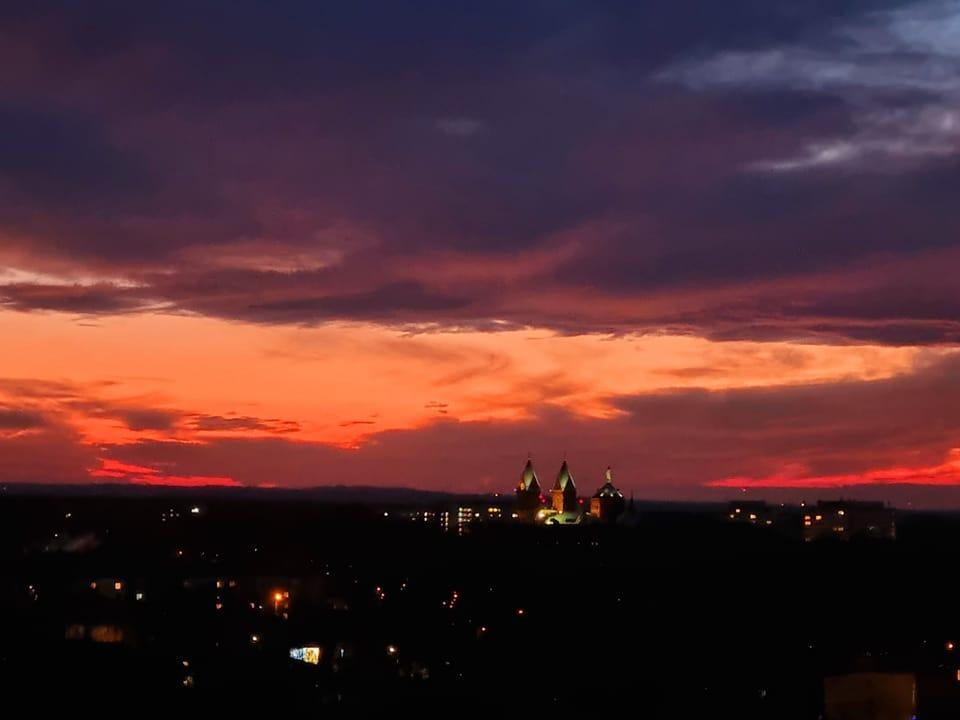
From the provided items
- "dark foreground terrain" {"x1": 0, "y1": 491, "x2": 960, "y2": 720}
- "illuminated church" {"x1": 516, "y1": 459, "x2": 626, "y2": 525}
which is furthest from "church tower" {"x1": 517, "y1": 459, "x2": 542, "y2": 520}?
"dark foreground terrain" {"x1": 0, "y1": 491, "x2": 960, "y2": 720}

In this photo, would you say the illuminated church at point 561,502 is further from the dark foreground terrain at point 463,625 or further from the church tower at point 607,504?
the dark foreground terrain at point 463,625

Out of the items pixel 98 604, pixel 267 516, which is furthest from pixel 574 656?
pixel 267 516

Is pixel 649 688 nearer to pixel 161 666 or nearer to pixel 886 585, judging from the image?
pixel 161 666

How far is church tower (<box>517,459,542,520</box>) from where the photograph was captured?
182m

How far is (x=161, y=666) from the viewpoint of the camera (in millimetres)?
36969

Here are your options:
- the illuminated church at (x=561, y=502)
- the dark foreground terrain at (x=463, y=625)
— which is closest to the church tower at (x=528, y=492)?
the illuminated church at (x=561, y=502)

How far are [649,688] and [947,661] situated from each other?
16.1 metres

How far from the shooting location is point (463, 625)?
58.1 m

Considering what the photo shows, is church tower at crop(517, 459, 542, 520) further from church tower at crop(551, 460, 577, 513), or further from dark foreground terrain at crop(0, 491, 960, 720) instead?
dark foreground terrain at crop(0, 491, 960, 720)

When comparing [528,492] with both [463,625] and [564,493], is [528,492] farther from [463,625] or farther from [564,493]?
[463,625]

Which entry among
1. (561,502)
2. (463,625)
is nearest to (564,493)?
(561,502)

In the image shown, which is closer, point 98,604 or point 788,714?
point 788,714

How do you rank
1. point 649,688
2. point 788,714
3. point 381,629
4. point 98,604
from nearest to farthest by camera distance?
point 788,714
point 649,688
point 381,629
point 98,604

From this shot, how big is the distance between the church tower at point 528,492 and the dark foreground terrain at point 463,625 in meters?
56.6
